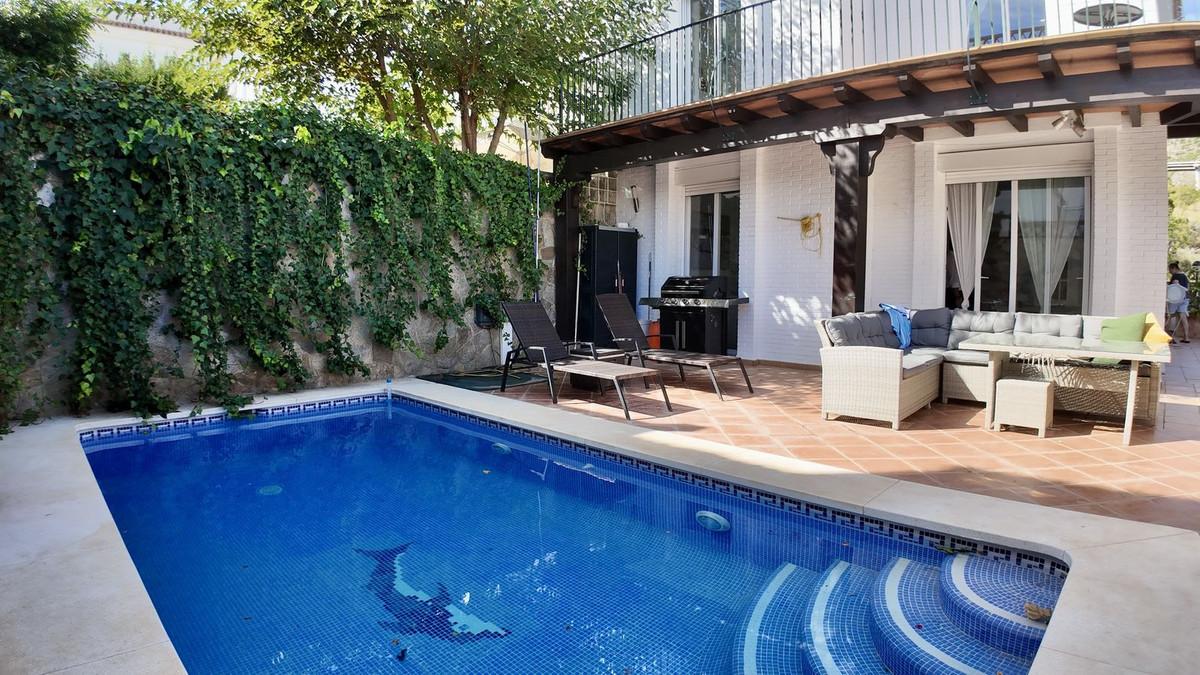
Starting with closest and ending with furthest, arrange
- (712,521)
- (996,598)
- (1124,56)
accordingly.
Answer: (996,598) → (712,521) → (1124,56)

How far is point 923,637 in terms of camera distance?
240 cm


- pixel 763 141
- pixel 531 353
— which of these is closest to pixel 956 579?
pixel 531 353

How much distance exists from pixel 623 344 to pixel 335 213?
342cm

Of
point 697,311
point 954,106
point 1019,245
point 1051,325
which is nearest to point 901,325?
point 1051,325

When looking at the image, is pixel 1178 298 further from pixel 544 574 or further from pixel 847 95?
pixel 544 574

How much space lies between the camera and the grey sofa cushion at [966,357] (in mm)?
6000

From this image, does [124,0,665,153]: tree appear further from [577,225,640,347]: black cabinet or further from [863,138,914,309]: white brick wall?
[863,138,914,309]: white brick wall

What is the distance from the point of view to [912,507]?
11.0ft

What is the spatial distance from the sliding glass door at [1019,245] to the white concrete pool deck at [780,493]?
5359 mm

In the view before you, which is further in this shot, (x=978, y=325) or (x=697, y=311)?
(x=697, y=311)

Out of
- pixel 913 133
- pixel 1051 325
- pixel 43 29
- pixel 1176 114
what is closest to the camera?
pixel 1051 325

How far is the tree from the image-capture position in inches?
319

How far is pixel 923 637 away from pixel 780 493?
1.36 metres

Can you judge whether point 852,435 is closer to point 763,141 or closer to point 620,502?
point 620,502
